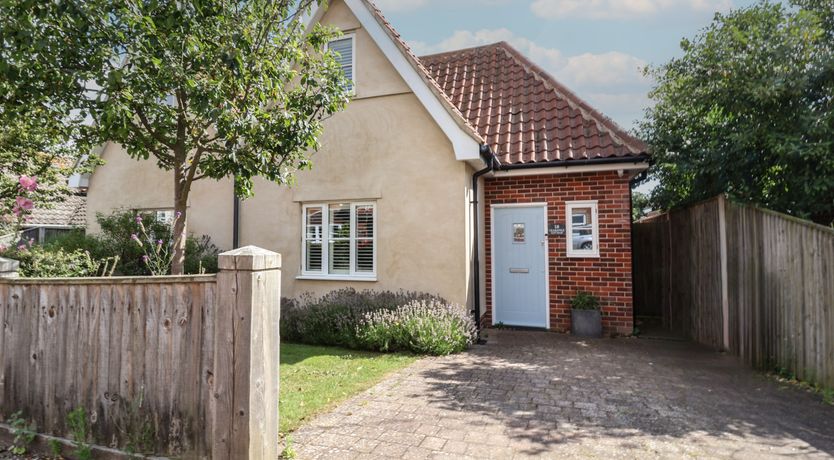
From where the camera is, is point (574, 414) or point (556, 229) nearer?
point (574, 414)

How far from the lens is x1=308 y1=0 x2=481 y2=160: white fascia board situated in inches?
307

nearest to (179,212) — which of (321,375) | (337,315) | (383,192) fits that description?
(321,375)

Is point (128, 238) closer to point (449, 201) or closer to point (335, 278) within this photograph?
point (335, 278)

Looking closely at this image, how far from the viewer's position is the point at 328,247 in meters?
9.27

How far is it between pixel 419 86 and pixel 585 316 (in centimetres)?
544

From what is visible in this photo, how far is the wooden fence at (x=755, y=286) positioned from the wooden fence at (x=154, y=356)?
19.4 feet

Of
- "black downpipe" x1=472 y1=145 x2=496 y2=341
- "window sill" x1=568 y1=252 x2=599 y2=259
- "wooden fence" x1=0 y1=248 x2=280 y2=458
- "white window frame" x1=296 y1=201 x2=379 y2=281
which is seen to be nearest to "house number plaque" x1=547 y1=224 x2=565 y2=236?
"window sill" x1=568 y1=252 x2=599 y2=259

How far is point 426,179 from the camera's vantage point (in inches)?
332

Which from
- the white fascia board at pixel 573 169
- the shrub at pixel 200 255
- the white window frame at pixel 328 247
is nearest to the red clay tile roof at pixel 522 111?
the white fascia board at pixel 573 169

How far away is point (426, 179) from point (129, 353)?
19.4 feet

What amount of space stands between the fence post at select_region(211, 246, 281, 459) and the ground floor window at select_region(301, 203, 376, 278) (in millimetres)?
5824

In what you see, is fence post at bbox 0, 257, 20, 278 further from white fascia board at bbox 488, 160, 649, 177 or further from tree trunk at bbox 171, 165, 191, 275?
white fascia board at bbox 488, 160, 649, 177

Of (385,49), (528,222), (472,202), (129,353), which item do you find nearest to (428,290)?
(472,202)

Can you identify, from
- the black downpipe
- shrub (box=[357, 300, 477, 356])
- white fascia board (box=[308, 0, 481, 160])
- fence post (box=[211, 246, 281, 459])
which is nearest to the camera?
fence post (box=[211, 246, 281, 459])
